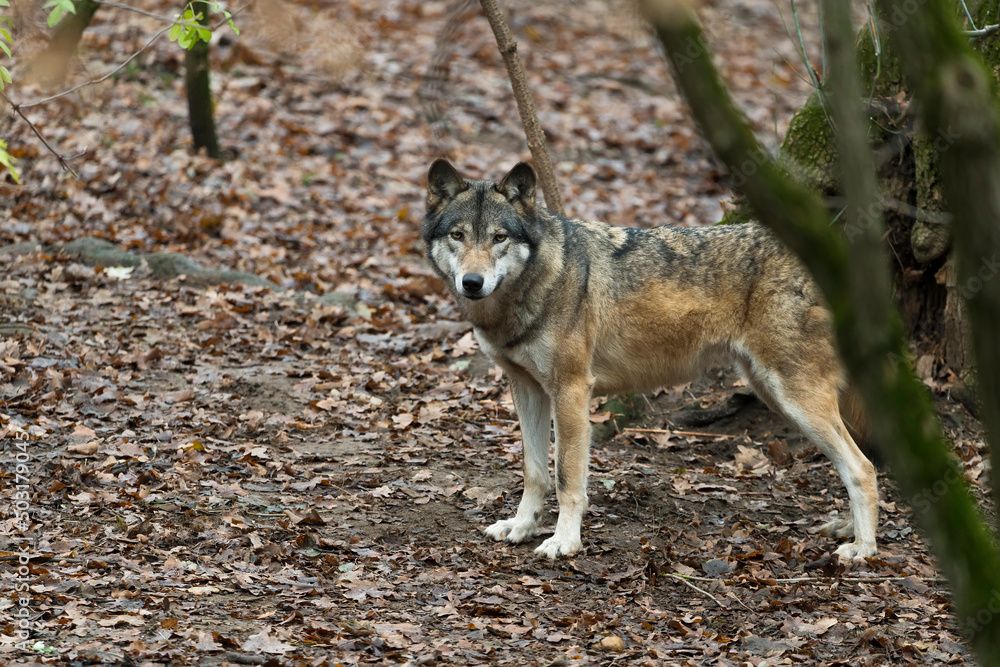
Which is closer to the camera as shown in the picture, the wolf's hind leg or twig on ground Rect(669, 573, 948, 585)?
twig on ground Rect(669, 573, 948, 585)

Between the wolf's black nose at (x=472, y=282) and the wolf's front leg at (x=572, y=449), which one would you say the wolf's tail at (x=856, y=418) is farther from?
the wolf's black nose at (x=472, y=282)

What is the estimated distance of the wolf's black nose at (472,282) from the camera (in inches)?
216

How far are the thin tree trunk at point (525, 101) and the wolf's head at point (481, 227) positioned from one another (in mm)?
1157

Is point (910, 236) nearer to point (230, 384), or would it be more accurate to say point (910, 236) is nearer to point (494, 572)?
point (494, 572)

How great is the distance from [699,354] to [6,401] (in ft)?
16.5

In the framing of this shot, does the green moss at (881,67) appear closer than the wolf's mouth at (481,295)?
No

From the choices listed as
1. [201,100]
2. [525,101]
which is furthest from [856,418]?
[201,100]

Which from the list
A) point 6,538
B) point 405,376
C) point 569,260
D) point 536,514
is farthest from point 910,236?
point 6,538

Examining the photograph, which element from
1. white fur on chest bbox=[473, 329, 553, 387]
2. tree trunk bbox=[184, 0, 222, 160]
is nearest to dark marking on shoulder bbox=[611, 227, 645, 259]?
white fur on chest bbox=[473, 329, 553, 387]

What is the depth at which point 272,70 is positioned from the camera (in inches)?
613

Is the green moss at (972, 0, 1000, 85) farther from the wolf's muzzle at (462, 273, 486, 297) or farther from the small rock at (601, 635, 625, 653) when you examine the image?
the small rock at (601, 635, 625, 653)

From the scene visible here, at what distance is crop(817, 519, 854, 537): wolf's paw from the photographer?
19.6 ft

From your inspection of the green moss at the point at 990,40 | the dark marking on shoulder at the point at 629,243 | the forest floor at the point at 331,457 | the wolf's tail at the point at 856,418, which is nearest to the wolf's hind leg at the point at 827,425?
the wolf's tail at the point at 856,418

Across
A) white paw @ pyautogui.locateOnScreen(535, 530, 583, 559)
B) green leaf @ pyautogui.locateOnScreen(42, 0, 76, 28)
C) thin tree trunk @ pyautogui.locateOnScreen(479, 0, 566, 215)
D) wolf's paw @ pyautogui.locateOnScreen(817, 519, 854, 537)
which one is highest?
green leaf @ pyautogui.locateOnScreen(42, 0, 76, 28)
